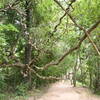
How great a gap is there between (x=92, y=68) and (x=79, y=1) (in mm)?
2588

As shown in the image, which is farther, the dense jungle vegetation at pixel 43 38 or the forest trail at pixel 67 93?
the forest trail at pixel 67 93

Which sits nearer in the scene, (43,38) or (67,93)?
(43,38)

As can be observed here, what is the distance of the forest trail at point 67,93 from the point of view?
6289mm

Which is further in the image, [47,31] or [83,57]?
[83,57]

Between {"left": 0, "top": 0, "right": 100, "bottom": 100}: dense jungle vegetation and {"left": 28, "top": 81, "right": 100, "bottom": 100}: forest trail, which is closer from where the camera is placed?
{"left": 0, "top": 0, "right": 100, "bottom": 100}: dense jungle vegetation

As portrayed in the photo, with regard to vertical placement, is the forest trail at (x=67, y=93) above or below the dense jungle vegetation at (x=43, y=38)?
below

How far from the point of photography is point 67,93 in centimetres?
672

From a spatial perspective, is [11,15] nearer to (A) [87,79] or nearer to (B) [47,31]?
(B) [47,31]

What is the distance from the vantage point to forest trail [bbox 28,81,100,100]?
629 cm

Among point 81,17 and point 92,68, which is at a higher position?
point 81,17

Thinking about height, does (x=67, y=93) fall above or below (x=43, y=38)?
below

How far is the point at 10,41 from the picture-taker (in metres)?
6.54

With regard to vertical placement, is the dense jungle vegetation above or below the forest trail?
above

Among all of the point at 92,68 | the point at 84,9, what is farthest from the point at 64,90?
the point at 84,9
